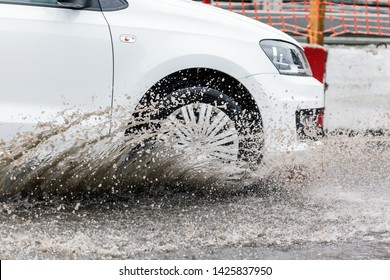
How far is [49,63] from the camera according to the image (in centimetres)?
626

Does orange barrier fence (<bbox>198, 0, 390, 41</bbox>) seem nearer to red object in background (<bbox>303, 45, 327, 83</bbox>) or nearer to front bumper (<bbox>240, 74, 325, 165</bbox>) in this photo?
red object in background (<bbox>303, 45, 327, 83</bbox>)

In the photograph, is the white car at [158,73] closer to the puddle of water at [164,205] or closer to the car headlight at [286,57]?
the car headlight at [286,57]

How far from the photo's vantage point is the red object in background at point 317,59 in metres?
10.1

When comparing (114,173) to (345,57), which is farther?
(345,57)

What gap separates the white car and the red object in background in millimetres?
3273

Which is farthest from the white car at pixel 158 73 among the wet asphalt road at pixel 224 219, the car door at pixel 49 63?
the wet asphalt road at pixel 224 219

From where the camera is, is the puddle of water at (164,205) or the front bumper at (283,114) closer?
the puddle of water at (164,205)

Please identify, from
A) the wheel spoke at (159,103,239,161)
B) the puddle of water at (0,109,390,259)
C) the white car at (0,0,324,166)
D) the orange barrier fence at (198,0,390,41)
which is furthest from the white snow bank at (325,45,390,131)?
the wheel spoke at (159,103,239,161)

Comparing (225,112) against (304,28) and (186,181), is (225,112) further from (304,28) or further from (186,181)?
(304,28)

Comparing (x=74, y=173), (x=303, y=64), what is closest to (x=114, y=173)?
(x=74, y=173)

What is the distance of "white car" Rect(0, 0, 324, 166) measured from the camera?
6.25 m

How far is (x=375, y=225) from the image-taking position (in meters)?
6.02

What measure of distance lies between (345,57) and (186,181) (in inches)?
167

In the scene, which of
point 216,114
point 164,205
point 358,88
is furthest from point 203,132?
point 358,88
